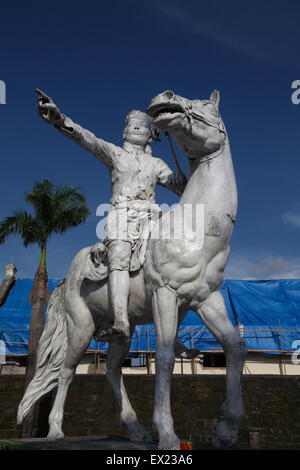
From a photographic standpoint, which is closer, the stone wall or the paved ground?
the paved ground

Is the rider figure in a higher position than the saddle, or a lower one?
higher

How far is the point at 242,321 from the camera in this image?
67.2ft

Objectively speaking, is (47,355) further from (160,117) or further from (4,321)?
(4,321)

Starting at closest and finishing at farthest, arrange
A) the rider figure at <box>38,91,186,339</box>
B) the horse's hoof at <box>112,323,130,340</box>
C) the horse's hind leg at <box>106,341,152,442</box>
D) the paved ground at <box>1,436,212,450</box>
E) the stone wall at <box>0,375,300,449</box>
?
the paved ground at <box>1,436,212,450</box>, the horse's hoof at <box>112,323,130,340</box>, the rider figure at <box>38,91,186,339</box>, the horse's hind leg at <box>106,341,152,442</box>, the stone wall at <box>0,375,300,449</box>

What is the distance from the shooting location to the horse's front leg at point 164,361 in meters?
3.24

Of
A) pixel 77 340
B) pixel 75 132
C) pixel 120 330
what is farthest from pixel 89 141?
pixel 77 340

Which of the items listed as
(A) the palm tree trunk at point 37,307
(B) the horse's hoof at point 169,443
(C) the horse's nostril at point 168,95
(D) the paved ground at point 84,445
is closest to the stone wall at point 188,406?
(A) the palm tree trunk at point 37,307

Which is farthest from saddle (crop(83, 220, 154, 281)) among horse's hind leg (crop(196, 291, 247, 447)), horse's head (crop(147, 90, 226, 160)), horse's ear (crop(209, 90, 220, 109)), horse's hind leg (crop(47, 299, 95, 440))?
horse's ear (crop(209, 90, 220, 109))

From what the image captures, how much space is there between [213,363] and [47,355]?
16.6 metres

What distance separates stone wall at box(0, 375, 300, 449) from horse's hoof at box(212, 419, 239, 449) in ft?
27.4

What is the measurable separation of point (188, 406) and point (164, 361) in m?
9.19

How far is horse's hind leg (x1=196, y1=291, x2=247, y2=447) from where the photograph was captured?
3.46 meters

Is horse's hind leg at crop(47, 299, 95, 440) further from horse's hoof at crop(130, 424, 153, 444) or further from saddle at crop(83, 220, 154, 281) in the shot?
horse's hoof at crop(130, 424, 153, 444)
